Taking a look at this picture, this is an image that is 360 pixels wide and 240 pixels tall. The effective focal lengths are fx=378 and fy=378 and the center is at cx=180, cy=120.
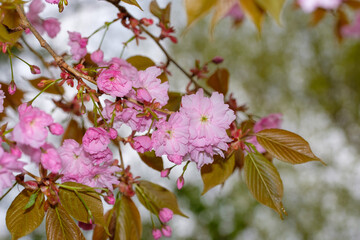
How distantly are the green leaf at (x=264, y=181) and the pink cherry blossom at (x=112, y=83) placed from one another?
17 centimetres

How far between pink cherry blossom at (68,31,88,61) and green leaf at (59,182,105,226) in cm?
19

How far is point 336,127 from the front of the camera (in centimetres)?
358

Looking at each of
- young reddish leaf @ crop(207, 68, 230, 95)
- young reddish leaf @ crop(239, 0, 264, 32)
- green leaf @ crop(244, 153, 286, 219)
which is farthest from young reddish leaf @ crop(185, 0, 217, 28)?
young reddish leaf @ crop(207, 68, 230, 95)

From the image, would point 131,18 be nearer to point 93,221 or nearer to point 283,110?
point 93,221

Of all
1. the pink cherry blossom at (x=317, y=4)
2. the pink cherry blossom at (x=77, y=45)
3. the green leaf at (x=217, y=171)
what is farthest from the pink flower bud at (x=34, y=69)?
the pink cherry blossom at (x=317, y=4)

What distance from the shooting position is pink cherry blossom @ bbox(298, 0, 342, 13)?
0.64 meters

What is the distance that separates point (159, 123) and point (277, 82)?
352cm

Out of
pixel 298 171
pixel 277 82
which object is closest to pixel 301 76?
pixel 277 82

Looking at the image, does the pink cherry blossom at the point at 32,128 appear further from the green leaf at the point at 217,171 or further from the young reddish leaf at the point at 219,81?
the young reddish leaf at the point at 219,81

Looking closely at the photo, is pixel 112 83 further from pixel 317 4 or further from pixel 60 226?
pixel 317 4

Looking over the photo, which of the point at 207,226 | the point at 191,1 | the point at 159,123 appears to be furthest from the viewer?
the point at 207,226

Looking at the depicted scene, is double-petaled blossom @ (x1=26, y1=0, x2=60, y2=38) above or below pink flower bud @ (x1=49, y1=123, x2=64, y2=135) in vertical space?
above

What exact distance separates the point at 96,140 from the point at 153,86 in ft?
0.28

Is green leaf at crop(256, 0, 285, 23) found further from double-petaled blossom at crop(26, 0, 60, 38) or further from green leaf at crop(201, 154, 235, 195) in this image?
double-petaled blossom at crop(26, 0, 60, 38)
